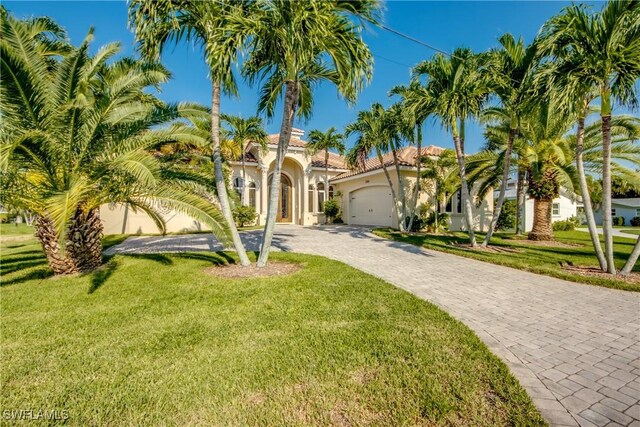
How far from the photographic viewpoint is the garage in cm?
2127

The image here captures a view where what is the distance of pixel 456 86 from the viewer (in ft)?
35.5

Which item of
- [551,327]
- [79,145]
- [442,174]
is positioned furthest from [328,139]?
[551,327]

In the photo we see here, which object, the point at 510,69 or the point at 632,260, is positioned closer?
the point at 632,260

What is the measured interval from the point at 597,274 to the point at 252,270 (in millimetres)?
9209

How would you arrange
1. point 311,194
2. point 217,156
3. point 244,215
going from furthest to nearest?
point 311,194
point 244,215
point 217,156

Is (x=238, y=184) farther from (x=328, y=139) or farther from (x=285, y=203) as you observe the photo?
(x=328, y=139)

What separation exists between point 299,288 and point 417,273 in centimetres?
364

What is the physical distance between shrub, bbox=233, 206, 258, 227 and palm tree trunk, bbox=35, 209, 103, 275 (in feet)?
38.3

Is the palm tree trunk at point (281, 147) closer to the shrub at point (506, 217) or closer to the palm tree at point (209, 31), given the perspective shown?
the palm tree at point (209, 31)

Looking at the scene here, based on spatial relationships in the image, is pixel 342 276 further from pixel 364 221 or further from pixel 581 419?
pixel 364 221

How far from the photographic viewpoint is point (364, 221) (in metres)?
23.7

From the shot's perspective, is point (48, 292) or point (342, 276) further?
point (342, 276)

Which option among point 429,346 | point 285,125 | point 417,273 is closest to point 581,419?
point 429,346

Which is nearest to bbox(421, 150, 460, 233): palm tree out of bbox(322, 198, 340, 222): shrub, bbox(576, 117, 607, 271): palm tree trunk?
bbox(576, 117, 607, 271): palm tree trunk
